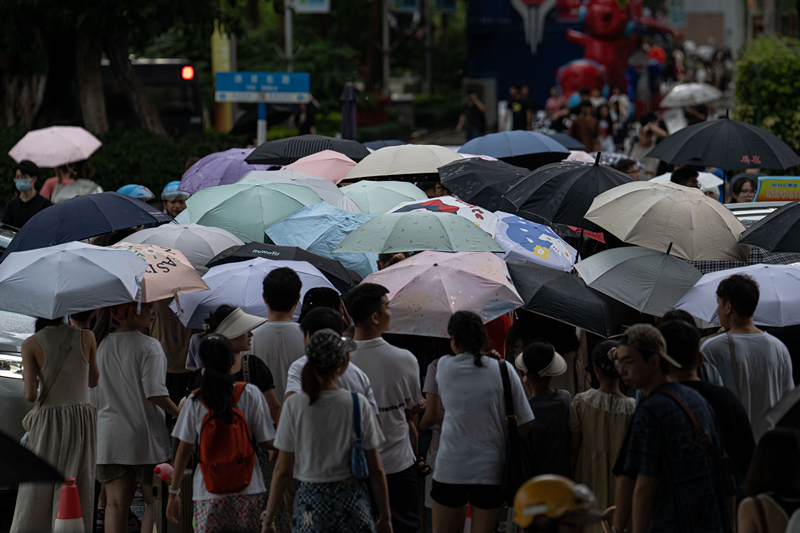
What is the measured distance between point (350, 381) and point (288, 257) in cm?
186

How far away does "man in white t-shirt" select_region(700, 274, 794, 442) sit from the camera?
5.45 meters

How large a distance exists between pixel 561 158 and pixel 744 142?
2.24 m

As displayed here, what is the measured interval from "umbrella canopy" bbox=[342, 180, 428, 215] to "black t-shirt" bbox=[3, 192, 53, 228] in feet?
A: 12.0

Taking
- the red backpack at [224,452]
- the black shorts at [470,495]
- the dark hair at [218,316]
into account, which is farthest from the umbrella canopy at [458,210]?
the red backpack at [224,452]

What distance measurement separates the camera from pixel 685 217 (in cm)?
690

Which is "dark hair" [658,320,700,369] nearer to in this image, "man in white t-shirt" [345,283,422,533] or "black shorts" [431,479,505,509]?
"black shorts" [431,479,505,509]

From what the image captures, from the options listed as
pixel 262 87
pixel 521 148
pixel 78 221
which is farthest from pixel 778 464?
pixel 262 87

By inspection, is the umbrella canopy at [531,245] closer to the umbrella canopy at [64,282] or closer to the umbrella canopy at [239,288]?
the umbrella canopy at [239,288]

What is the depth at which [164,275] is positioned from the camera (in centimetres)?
611

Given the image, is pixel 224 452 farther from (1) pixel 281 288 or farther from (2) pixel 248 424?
(1) pixel 281 288

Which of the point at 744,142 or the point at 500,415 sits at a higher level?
the point at 744,142

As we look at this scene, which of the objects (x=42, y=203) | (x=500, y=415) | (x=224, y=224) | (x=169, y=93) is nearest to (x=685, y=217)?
(x=500, y=415)

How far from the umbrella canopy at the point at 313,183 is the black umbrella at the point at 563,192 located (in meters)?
1.37

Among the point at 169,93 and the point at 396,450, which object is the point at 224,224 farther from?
the point at 169,93
